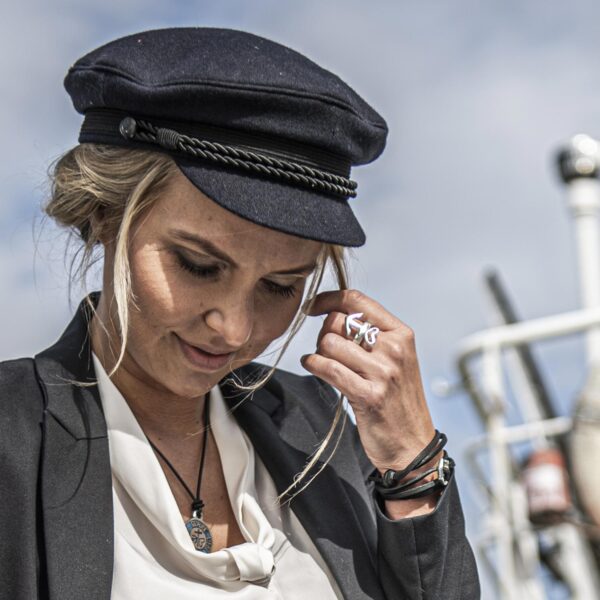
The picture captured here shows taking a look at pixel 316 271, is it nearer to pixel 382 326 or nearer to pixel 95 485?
pixel 382 326

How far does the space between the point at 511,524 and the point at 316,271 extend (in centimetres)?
289

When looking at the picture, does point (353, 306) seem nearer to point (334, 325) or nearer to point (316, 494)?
point (334, 325)

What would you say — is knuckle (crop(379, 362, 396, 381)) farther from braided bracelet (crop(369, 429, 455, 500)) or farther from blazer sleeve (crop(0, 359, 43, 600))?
blazer sleeve (crop(0, 359, 43, 600))

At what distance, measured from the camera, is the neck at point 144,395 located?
6.59 feet

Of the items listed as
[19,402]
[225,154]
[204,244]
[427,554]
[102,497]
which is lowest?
[427,554]

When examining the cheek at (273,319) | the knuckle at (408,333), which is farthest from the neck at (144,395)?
the knuckle at (408,333)

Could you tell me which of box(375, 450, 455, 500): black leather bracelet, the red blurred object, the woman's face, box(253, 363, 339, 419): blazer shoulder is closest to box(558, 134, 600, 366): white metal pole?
the red blurred object

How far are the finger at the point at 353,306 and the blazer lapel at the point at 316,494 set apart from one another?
0.90ft

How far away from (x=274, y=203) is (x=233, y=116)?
0.52 feet

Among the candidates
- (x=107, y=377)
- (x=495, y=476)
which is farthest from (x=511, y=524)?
(x=107, y=377)

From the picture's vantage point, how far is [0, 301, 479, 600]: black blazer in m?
1.74

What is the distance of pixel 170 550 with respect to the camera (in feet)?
6.29

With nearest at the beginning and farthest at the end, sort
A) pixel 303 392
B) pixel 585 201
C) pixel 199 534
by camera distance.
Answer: pixel 199 534 < pixel 303 392 < pixel 585 201

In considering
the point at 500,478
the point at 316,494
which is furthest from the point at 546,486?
the point at 316,494
